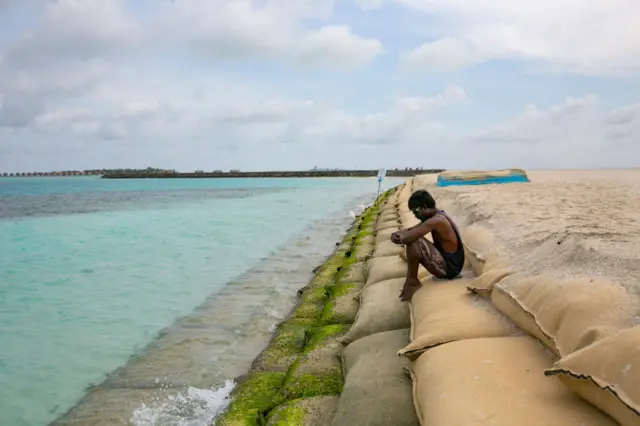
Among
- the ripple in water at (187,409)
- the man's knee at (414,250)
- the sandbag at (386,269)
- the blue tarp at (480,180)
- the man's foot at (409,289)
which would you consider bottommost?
the ripple in water at (187,409)

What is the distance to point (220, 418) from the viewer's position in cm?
267

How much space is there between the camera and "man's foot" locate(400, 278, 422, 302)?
3572mm

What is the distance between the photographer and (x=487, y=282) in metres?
2.97

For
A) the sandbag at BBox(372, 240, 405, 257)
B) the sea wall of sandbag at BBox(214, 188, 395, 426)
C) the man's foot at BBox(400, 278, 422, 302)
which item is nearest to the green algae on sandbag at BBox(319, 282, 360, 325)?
the sea wall of sandbag at BBox(214, 188, 395, 426)

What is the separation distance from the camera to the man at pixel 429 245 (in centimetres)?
350

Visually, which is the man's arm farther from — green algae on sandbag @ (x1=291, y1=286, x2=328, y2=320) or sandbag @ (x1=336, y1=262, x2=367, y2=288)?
sandbag @ (x1=336, y1=262, x2=367, y2=288)

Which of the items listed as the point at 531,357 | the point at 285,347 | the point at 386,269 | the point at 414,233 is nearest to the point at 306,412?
the point at 531,357

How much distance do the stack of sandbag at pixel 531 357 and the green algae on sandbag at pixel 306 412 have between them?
49 centimetres

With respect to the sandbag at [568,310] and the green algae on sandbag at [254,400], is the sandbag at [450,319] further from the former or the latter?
the green algae on sandbag at [254,400]

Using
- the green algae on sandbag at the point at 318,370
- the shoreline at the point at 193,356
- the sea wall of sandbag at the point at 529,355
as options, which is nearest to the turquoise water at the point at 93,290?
the shoreline at the point at 193,356

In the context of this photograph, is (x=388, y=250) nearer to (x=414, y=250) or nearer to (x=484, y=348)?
(x=414, y=250)

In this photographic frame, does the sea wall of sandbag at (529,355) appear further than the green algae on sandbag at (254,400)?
No

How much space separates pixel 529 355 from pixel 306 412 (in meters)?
1.14

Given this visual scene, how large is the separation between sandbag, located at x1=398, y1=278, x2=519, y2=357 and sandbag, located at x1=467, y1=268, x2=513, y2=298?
0.16ft
